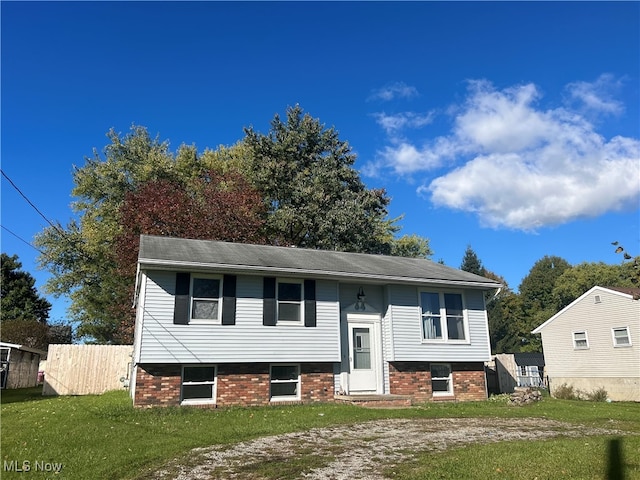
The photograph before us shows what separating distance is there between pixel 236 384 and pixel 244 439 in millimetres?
4715

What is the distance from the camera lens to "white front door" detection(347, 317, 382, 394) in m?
14.4

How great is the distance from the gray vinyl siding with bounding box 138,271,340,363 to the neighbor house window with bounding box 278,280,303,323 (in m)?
0.30

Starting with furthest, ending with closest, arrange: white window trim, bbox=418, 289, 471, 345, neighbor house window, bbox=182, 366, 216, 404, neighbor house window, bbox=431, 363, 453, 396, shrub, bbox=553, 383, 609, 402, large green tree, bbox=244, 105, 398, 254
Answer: large green tree, bbox=244, 105, 398, 254 < shrub, bbox=553, 383, 609, 402 < neighbor house window, bbox=431, 363, 453, 396 < white window trim, bbox=418, 289, 471, 345 < neighbor house window, bbox=182, 366, 216, 404

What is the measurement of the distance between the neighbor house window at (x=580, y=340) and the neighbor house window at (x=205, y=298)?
61.3ft

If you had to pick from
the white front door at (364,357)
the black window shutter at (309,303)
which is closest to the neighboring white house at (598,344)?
the white front door at (364,357)

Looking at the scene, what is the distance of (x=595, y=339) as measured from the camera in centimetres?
2216

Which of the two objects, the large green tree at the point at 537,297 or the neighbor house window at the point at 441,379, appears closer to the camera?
the neighbor house window at the point at 441,379

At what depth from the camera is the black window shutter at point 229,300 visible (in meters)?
12.8

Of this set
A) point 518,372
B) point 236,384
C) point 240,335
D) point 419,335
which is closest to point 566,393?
point 419,335

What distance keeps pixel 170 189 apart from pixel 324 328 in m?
16.3

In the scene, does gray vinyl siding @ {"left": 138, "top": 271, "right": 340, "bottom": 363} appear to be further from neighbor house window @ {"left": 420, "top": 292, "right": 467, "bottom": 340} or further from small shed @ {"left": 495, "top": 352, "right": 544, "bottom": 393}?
small shed @ {"left": 495, "top": 352, "right": 544, "bottom": 393}

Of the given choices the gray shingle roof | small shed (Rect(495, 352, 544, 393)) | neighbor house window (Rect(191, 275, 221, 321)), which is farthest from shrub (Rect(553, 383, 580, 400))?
neighbor house window (Rect(191, 275, 221, 321))

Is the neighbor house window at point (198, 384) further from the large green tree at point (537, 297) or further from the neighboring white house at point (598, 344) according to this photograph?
the large green tree at point (537, 297)

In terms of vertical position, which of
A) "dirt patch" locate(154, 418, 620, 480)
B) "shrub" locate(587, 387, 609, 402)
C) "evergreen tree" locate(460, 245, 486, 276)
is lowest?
"shrub" locate(587, 387, 609, 402)
